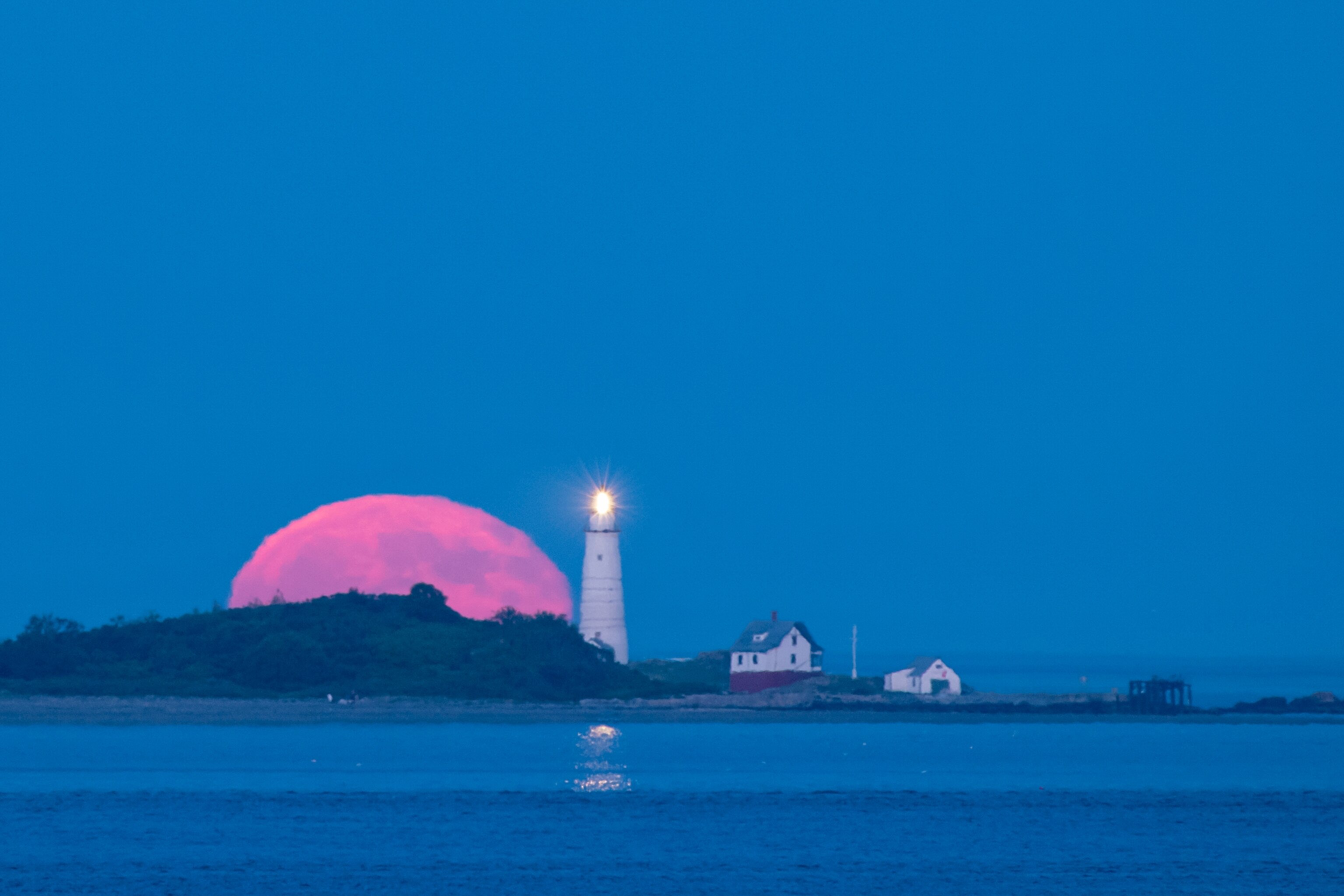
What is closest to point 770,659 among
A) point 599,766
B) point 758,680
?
point 758,680

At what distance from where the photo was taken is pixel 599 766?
5756 cm

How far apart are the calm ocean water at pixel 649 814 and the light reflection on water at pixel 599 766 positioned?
24cm

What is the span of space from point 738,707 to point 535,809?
105 ft

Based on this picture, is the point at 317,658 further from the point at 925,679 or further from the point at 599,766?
the point at 925,679

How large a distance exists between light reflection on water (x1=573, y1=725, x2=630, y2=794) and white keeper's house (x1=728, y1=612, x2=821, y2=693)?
10.2m

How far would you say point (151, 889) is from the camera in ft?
109

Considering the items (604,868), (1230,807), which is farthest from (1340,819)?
(604,868)

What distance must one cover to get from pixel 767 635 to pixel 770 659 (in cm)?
162

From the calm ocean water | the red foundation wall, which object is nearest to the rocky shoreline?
the red foundation wall

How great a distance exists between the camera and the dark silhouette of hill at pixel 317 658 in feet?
249

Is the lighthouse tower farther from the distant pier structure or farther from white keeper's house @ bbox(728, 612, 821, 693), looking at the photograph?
the distant pier structure

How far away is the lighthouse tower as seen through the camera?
81.4m

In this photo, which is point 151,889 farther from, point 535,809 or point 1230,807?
point 1230,807

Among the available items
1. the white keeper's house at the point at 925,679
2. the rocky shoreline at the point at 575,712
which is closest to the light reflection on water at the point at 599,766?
the rocky shoreline at the point at 575,712
